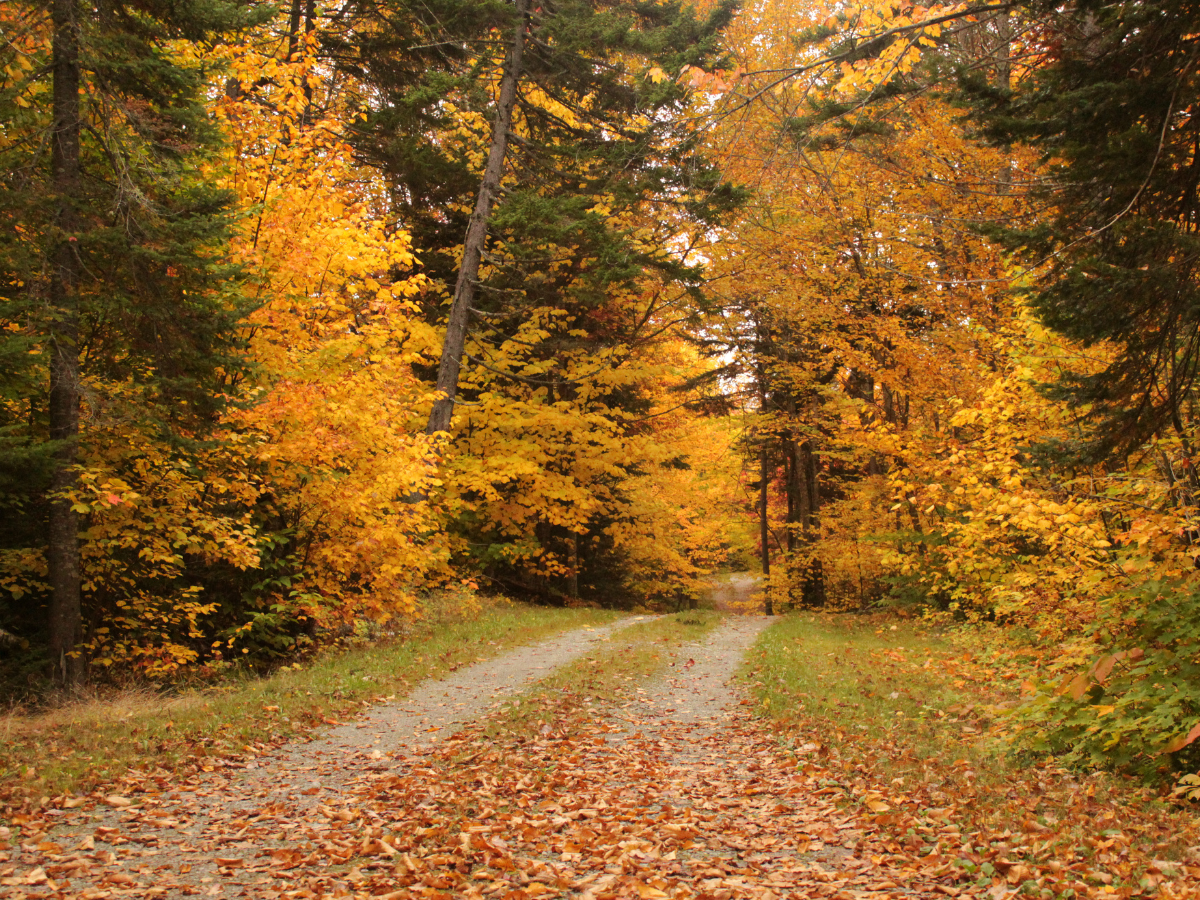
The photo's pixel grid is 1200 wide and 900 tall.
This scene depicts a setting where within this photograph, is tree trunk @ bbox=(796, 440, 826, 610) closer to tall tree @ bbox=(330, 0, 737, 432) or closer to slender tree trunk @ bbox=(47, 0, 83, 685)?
tall tree @ bbox=(330, 0, 737, 432)

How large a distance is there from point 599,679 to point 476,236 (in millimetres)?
9843

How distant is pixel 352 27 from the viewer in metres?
16.7

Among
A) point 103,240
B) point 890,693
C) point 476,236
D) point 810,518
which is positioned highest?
point 476,236

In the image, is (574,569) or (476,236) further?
(574,569)

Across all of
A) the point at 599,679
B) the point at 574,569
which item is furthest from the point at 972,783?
the point at 574,569

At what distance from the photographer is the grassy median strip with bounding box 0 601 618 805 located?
5.71m

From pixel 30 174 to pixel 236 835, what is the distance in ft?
22.5

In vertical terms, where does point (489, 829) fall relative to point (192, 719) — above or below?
below

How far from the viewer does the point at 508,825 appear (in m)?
5.04

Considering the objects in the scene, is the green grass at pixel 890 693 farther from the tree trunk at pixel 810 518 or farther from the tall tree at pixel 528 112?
the tree trunk at pixel 810 518

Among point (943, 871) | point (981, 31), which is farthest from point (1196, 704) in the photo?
point (981, 31)

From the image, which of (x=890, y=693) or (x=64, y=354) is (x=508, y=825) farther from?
(x=64, y=354)

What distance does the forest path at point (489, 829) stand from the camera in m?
4.15

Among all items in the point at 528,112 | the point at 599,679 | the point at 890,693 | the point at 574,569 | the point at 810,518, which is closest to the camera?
the point at 890,693
